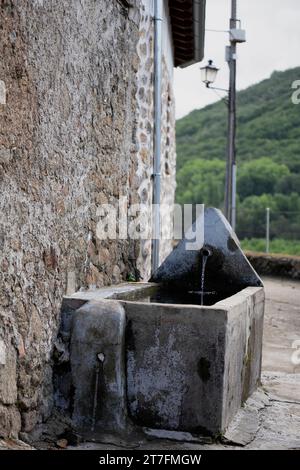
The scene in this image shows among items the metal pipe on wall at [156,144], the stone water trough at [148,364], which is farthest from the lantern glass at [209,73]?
the stone water trough at [148,364]

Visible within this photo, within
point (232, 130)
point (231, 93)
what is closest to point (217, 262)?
point (232, 130)

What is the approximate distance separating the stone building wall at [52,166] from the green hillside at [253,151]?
26064mm

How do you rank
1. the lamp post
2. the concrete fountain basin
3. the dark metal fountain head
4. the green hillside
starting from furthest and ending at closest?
the green hillside
the lamp post
the dark metal fountain head
the concrete fountain basin

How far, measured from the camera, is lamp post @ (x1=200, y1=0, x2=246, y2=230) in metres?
13.2

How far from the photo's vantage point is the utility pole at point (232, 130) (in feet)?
43.4

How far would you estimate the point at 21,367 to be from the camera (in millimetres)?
3625

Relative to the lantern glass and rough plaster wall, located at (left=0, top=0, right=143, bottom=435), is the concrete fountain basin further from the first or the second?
the lantern glass

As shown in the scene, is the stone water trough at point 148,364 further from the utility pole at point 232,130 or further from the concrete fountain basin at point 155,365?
the utility pole at point 232,130

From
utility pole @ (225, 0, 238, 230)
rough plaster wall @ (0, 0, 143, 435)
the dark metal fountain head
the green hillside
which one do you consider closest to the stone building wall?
rough plaster wall @ (0, 0, 143, 435)

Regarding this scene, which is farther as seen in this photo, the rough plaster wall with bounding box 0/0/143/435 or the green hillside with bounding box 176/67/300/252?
the green hillside with bounding box 176/67/300/252

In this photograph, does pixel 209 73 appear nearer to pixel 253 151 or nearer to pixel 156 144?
pixel 156 144

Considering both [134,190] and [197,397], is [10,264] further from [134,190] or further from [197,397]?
[134,190]

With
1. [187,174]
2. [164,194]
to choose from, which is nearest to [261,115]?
[187,174]

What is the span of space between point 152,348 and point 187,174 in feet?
119
